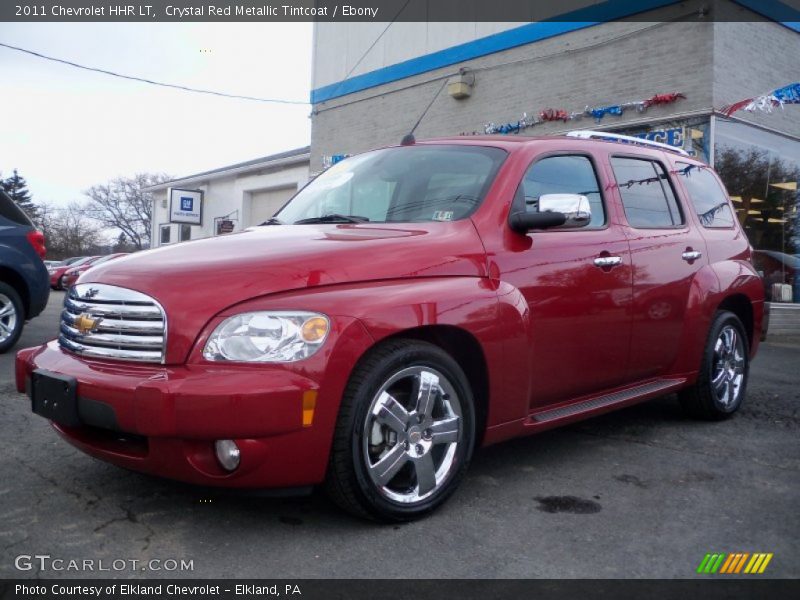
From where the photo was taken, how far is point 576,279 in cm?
385

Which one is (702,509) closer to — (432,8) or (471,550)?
(471,550)

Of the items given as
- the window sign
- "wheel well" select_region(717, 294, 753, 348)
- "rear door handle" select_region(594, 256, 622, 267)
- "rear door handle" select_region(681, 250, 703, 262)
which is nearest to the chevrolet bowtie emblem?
"rear door handle" select_region(594, 256, 622, 267)

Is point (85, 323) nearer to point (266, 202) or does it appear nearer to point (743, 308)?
point (743, 308)

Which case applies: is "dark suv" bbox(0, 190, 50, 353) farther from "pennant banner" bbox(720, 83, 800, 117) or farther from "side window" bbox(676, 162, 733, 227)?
"pennant banner" bbox(720, 83, 800, 117)

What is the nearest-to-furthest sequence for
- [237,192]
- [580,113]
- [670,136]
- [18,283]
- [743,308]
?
[743,308], [18,283], [670,136], [580,113], [237,192]

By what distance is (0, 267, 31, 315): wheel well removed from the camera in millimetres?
7324

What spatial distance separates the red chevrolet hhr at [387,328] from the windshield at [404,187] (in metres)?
0.01

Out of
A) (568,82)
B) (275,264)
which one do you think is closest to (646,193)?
(275,264)

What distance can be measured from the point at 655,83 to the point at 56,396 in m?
10.9

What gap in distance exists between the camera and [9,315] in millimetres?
7320

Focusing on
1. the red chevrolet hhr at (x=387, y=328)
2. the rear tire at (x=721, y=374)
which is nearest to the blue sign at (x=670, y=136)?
the rear tire at (x=721, y=374)

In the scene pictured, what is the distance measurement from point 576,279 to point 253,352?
1.78 meters

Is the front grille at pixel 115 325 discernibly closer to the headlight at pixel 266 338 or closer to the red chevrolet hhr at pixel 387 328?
the red chevrolet hhr at pixel 387 328
